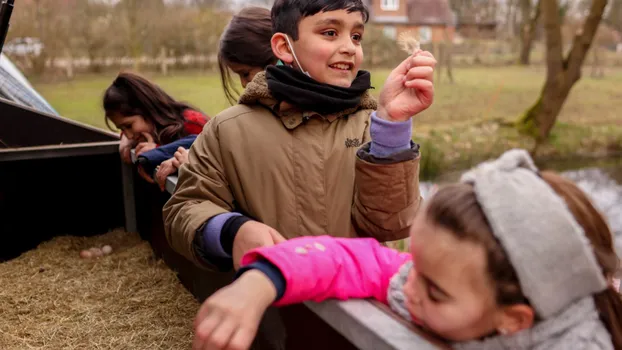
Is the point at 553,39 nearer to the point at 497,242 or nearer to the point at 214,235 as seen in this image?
the point at 214,235

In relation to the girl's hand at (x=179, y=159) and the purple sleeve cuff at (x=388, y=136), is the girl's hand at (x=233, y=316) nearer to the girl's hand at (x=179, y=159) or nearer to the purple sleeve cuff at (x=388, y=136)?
the purple sleeve cuff at (x=388, y=136)

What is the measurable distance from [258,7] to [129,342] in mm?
1493

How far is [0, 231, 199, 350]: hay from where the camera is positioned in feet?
7.99

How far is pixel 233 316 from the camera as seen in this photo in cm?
106

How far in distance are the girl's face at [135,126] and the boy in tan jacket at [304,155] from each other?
5.08 feet

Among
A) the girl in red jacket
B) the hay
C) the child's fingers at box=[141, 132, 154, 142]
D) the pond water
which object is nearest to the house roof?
the pond water

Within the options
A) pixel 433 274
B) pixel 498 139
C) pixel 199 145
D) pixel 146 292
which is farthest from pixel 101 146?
pixel 498 139

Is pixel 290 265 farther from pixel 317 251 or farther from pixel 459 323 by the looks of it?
pixel 459 323

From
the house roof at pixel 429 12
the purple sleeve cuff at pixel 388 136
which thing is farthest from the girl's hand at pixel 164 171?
the house roof at pixel 429 12

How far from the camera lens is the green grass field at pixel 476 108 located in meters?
10.6

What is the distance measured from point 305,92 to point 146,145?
1.62 metres

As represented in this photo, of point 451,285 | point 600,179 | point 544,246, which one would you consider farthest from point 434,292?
point 600,179

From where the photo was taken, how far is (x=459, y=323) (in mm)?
1006

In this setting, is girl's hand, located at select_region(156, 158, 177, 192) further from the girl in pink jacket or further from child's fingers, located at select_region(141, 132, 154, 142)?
the girl in pink jacket
